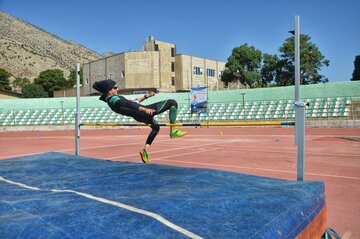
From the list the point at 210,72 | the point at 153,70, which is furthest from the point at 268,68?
the point at 153,70

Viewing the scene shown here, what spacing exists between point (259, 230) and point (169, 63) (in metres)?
53.9

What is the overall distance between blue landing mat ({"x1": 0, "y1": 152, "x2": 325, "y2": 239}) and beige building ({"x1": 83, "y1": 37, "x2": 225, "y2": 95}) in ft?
157

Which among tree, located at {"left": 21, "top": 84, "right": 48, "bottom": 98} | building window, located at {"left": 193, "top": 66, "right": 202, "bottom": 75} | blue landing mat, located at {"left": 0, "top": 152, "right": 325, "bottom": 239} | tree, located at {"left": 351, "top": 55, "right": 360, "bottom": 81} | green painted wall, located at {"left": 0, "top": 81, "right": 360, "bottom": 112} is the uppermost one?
building window, located at {"left": 193, "top": 66, "right": 202, "bottom": 75}

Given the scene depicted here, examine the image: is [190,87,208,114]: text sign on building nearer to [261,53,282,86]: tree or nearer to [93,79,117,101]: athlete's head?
[93,79,117,101]: athlete's head

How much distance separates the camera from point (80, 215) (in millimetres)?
2289

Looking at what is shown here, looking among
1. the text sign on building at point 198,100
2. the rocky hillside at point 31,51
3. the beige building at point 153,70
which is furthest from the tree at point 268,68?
the rocky hillside at point 31,51

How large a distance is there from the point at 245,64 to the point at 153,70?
58.0 ft

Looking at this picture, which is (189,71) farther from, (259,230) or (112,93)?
(259,230)

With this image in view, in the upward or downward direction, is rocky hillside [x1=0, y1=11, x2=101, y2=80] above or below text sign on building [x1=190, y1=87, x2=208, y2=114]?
above

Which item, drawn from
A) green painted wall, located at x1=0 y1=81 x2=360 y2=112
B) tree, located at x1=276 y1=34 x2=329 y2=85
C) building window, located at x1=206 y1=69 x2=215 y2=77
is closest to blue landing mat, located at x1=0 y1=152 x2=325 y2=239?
green painted wall, located at x1=0 y1=81 x2=360 y2=112

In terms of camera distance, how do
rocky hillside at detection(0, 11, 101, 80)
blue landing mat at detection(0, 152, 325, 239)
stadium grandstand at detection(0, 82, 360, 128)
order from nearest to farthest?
blue landing mat at detection(0, 152, 325, 239) < stadium grandstand at detection(0, 82, 360, 128) < rocky hillside at detection(0, 11, 101, 80)

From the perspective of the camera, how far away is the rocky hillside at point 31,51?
401 feet

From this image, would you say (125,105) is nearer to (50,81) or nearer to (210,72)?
(210,72)

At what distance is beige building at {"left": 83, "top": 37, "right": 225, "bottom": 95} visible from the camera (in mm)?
51500
